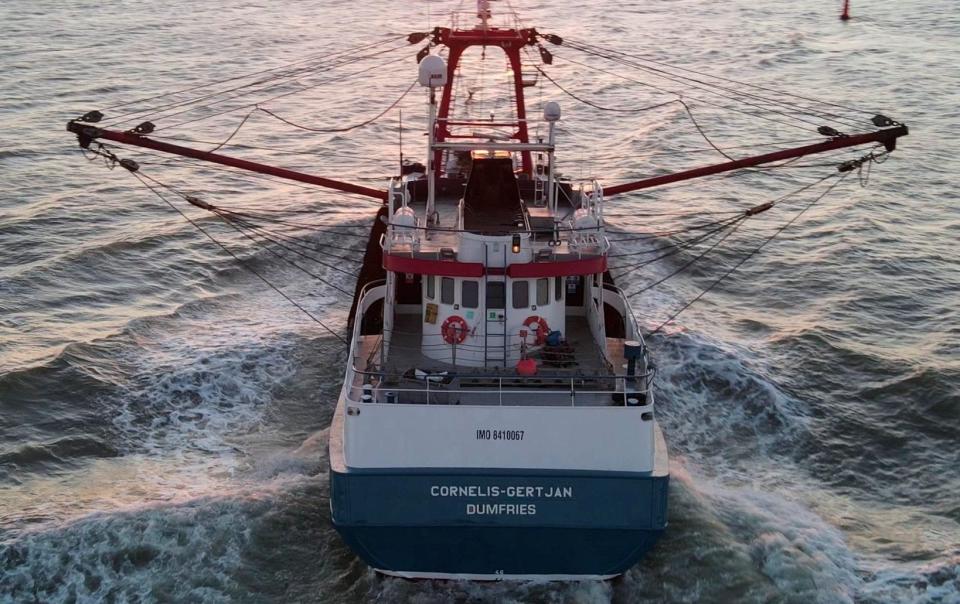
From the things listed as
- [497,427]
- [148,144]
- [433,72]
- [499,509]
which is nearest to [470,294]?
[497,427]

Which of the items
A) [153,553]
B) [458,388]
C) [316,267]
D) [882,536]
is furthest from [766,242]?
[153,553]

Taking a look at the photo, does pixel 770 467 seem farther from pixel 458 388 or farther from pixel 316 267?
pixel 316 267

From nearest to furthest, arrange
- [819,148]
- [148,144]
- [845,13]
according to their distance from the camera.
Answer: [148,144], [819,148], [845,13]

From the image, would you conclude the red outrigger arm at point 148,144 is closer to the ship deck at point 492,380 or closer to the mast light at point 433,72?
the mast light at point 433,72

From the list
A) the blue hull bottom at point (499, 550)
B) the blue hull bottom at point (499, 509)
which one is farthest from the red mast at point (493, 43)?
the blue hull bottom at point (499, 550)

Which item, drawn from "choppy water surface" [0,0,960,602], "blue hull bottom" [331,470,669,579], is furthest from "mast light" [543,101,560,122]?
"blue hull bottom" [331,470,669,579]

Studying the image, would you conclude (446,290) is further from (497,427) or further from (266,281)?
(266,281)
